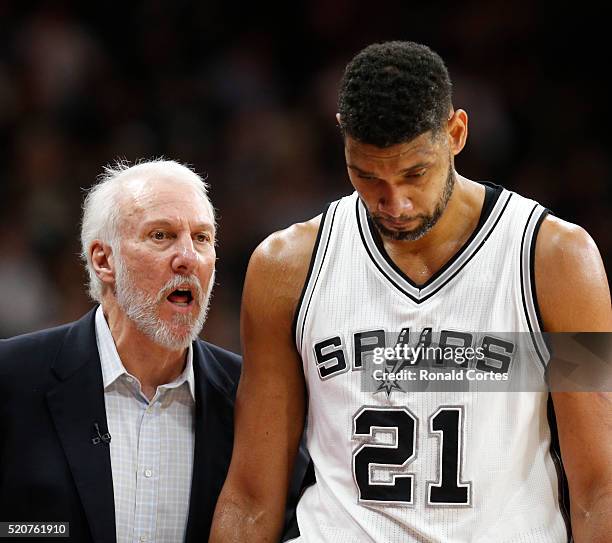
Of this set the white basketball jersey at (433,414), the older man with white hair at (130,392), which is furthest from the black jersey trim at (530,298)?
the older man with white hair at (130,392)

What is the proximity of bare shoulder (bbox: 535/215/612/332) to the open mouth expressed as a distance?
3.47 ft

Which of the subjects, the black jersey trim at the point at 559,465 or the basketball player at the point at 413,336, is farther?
the black jersey trim at the point at 559,465

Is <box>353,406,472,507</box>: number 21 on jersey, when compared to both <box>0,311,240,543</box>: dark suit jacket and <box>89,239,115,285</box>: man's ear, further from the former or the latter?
<box>89,239,115,285</box>: man's ear

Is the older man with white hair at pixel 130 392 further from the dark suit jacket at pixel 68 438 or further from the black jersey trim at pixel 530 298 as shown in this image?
the black jersey trim at pixel 530 298

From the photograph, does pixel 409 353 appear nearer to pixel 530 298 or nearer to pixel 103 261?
pixel 530 298

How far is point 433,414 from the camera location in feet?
8.59

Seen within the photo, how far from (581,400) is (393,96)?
2.75 feet

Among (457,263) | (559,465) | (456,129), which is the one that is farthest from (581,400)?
(456,129)

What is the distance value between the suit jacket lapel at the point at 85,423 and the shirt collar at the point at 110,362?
19 millimetres

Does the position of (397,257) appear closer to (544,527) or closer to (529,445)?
(529,445)

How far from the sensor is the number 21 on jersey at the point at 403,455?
8.49ft

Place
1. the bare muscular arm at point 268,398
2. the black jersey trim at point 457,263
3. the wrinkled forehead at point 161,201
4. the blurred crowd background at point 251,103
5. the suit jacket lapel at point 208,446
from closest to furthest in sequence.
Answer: the black jersey trim at point 457,263 → the bare muscular arm at point 268,398 → the suit jacket lapel at point 208,446 → the wrinkled forehead at point 161,201 → the blurred crowd background at point 251,103

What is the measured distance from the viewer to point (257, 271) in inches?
111

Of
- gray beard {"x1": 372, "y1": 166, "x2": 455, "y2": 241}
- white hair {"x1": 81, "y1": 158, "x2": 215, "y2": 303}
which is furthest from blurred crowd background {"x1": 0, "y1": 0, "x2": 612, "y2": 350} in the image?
gray beard {"x1": 372, "y1": 166, "x2": 455, "y2": 241}
